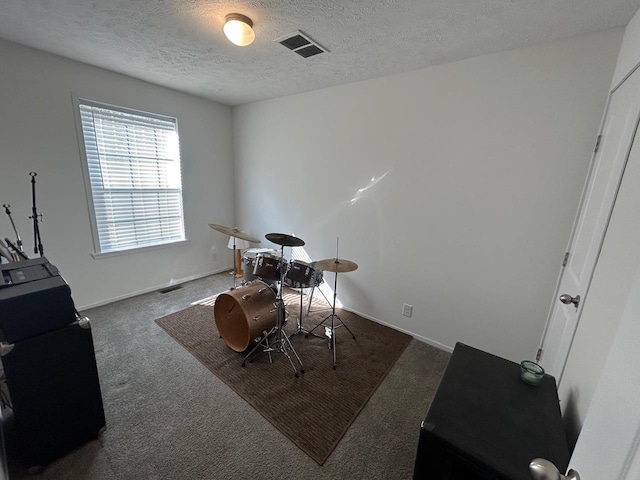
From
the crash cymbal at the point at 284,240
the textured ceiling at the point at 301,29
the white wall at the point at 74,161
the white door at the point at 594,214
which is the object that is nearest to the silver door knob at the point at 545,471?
the white door at the point at 594,214

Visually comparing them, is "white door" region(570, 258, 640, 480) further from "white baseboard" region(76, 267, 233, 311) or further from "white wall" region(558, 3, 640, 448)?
"white baseboard" region(76, 267, 233, 311)

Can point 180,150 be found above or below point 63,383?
above

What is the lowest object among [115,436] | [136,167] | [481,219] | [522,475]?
[115,436]

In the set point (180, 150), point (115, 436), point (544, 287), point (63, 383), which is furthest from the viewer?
point (180, 150)

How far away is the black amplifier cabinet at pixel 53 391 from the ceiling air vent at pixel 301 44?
2.21 meters

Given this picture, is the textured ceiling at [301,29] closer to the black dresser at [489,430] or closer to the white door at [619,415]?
the white door at [619,415]

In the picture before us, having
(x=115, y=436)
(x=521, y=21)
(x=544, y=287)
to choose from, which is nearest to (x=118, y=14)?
(x=521, y=21)

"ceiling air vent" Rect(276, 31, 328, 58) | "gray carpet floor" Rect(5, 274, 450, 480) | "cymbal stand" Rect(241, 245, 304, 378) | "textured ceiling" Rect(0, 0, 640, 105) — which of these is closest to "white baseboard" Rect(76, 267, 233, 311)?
"gray carpet floor" Rect(5, 274, 450, 480)

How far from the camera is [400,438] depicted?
160 centimetres

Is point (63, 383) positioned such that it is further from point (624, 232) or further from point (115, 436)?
point (624, 232)

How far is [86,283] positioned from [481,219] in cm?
400

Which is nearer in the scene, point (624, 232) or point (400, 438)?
point (624, 232)

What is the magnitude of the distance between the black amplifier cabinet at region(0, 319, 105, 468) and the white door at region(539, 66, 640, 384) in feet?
8.53

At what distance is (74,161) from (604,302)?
4.07 m
